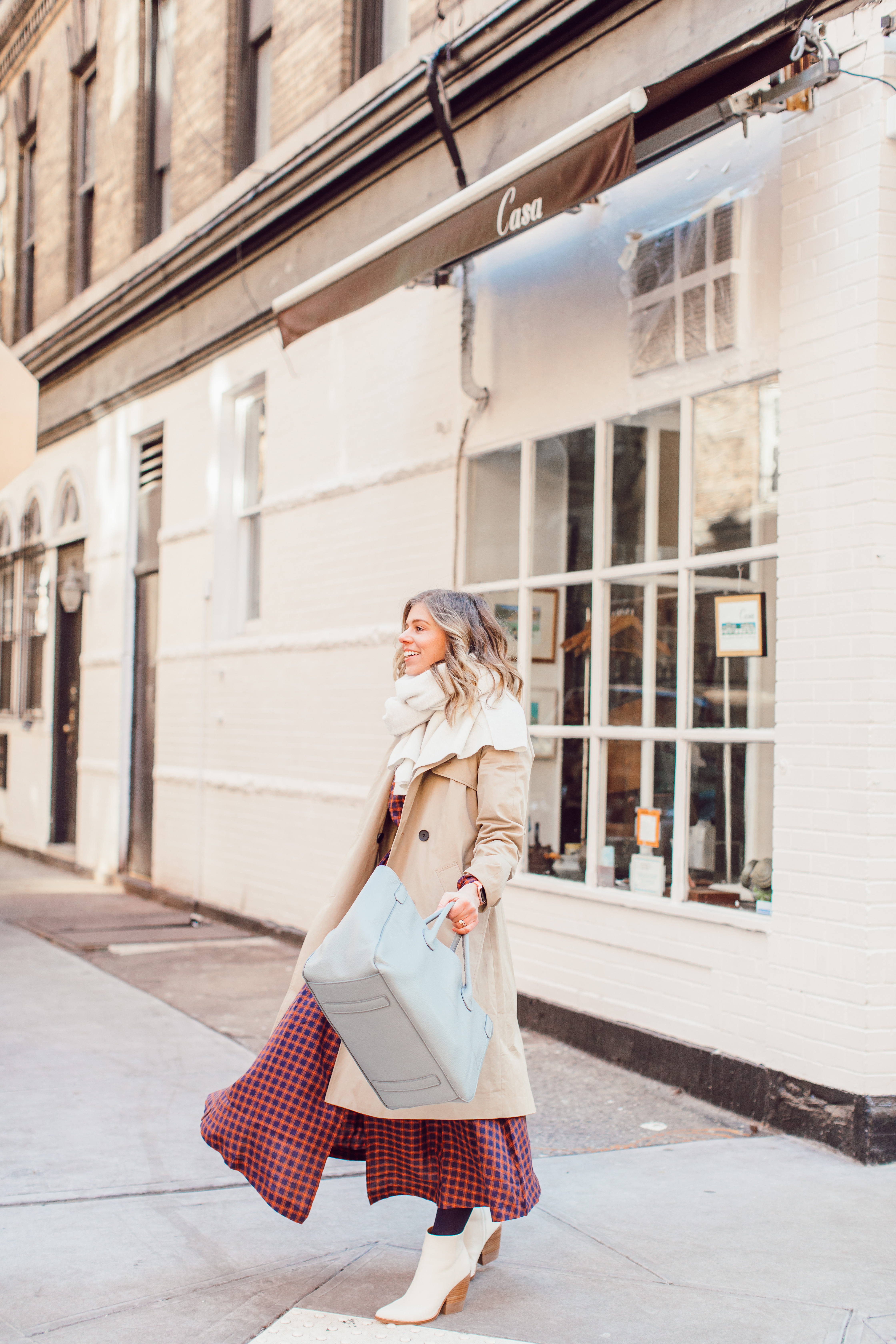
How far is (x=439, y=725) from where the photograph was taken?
353cm

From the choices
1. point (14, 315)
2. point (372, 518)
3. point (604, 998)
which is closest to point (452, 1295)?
point (604, 998)

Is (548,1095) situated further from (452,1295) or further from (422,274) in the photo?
(422,274)

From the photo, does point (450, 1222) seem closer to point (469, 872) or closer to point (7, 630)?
point (469, 872)

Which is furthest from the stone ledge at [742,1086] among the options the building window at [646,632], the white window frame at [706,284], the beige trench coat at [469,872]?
the white window frame at [706,284]

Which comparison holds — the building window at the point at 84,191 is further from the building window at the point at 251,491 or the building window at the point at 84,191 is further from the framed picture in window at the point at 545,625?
the framed picture in window at the point at 545,625

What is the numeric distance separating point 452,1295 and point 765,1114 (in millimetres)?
1979

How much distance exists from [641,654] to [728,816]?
89 centimetres

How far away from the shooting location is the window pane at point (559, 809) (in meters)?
6.28

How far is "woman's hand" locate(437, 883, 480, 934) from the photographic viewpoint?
320 cm

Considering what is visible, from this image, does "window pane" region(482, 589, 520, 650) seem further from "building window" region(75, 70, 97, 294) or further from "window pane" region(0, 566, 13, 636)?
"window pane" region(0, 566, 13, 636)

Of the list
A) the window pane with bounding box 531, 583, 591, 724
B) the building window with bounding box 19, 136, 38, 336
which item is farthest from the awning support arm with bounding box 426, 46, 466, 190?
the building window with bounding box 19, 136, 38, 336

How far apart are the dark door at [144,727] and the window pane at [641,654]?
19.4 feet

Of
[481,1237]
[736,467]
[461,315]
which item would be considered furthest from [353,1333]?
[461,315]

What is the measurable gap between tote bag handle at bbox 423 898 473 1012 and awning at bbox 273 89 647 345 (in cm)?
305
